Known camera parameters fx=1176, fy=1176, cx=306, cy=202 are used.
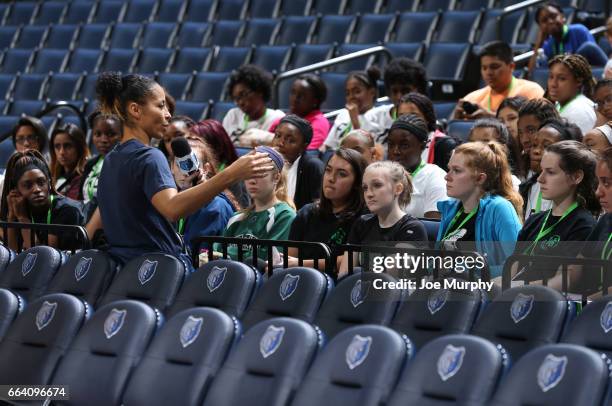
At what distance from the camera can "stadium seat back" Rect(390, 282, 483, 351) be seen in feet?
12.6

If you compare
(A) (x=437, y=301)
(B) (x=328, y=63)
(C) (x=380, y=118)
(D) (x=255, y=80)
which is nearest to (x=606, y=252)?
(A) (x=437, y=301)

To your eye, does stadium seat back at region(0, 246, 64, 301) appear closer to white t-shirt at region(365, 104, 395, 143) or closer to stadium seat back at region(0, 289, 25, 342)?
stadium seat back at region(0, 289, 25, 342)

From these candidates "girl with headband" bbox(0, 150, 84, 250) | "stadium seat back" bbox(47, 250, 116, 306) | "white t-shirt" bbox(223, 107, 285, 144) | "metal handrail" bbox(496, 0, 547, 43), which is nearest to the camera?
"stadium seat back" bbox(47, 250, 116, 306)

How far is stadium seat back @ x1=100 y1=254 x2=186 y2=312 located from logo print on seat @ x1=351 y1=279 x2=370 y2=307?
0.79m

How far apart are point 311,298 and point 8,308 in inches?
52.5

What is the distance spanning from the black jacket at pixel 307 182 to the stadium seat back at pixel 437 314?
86.5 inches

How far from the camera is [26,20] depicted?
492 inches

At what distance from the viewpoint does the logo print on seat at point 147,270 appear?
454cm

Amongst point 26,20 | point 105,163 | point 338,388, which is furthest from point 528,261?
point 26,20

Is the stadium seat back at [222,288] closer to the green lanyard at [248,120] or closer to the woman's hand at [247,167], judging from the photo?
the woman's hand at [247,167]

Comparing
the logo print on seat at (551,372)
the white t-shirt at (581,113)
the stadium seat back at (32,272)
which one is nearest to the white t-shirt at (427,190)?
the white t-shirt at (581,113)

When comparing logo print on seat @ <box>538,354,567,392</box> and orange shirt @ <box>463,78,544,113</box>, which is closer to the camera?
logo print on seat @ <box>538,354,567,392</box>

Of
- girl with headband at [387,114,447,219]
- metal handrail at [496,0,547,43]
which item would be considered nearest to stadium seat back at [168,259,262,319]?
girl with headband at [387,114,447,219]

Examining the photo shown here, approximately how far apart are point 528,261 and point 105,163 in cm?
163
